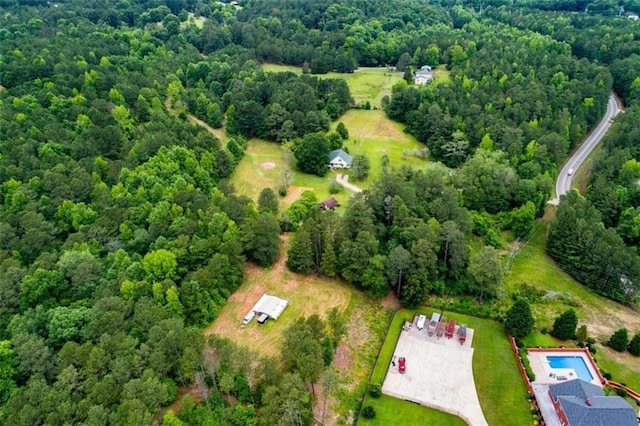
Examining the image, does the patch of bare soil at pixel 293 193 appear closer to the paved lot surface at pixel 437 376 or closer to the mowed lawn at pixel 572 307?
the paved lot surface at pixel 437 376

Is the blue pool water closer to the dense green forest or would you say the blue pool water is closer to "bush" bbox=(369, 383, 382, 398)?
the dense green forest

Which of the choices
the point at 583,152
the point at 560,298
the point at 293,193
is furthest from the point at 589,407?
the point at 583,152

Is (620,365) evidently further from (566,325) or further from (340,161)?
(340,161)

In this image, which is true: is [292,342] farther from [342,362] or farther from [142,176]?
[142,176]

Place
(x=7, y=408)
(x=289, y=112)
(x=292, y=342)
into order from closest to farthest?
(x=7, y=408) → (x=292, y=342) → (x=289, y=112)

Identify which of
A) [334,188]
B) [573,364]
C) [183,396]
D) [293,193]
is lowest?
[293,193]

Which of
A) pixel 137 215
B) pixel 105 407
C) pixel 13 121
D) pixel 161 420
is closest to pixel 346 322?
pixel 161 420

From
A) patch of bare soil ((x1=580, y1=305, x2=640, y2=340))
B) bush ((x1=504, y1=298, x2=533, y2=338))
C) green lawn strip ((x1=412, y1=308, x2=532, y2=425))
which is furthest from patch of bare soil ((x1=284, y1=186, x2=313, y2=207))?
patch of bare soil ((x1=580, y1=305, x2=640, y2=340))
